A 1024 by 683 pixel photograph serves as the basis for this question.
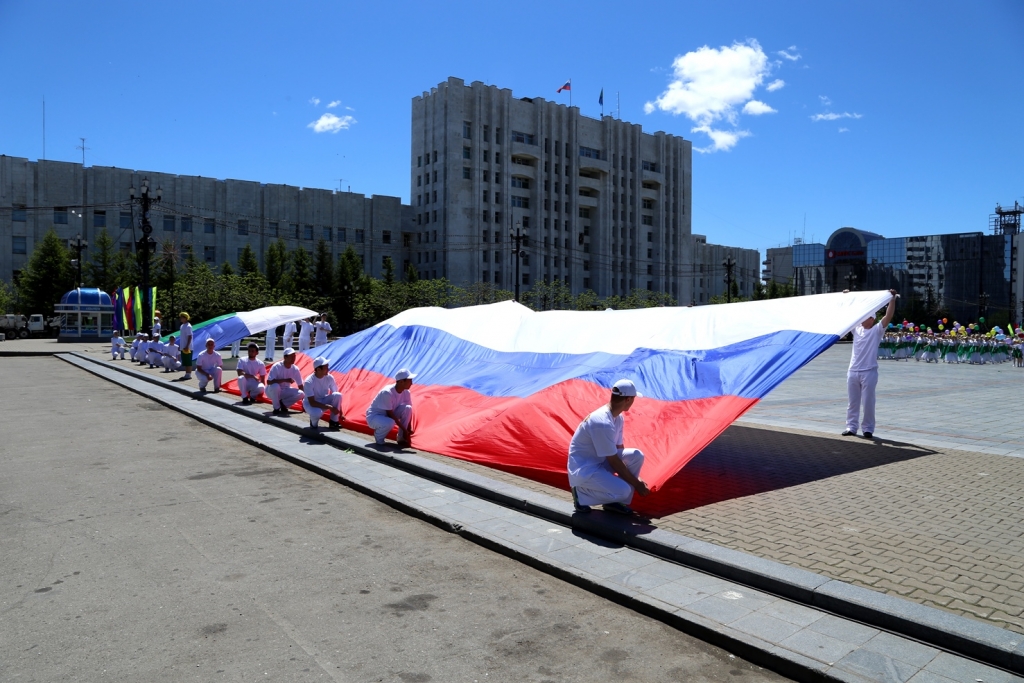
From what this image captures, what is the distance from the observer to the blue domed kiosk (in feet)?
164

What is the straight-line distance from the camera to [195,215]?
81125 millimetres

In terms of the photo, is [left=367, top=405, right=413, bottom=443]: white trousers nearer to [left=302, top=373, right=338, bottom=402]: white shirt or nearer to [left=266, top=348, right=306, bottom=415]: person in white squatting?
[left=302, top=373, right=338, bottom=402]: white shirt

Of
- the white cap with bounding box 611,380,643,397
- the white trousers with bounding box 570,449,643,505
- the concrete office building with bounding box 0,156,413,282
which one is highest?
the concrete office building with bounding box 0,156,413,282

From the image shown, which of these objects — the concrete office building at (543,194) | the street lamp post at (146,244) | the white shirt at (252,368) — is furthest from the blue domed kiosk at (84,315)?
the concrete office building at (543,194)

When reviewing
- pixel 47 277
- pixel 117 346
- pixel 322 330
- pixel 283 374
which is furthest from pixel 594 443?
pixel 47 277

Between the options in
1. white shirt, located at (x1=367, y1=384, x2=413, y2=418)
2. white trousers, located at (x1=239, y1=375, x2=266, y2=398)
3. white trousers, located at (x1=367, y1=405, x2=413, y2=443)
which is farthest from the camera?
white trousers, located at (x1=239, y1=375, x2=266, y2=398)

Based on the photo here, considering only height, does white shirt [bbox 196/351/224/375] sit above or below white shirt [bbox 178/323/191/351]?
below

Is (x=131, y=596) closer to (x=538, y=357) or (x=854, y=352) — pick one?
(x=538, y=357)

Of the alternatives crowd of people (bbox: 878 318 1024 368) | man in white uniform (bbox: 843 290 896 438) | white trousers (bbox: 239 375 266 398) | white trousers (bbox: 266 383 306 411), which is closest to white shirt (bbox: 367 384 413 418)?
white trousers (bbox: 266 383 306 411)

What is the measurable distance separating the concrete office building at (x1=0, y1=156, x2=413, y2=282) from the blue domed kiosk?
18036 millimetres

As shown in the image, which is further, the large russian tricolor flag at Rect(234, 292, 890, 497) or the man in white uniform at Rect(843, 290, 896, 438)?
the man in white uniform at Rect(843, 290, 896, 438)

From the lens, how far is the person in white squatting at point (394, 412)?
1053 centimetres

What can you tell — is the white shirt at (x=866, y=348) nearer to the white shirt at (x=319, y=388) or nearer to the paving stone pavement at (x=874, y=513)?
the paving stone pavement at (x=874, y=513)

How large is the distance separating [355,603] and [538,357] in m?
7.62
